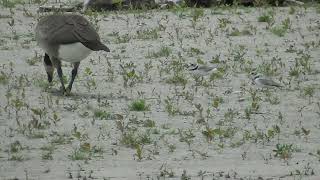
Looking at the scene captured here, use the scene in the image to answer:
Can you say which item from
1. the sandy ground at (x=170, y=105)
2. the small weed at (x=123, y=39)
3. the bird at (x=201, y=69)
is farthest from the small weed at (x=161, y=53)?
the bird at (x=201, y=69)

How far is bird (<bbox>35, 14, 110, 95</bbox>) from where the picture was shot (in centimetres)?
1084

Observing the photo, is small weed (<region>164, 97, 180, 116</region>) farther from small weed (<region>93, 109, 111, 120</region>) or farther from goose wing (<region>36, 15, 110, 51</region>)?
goose wing (<region>36, 15, 110, 51</region>)

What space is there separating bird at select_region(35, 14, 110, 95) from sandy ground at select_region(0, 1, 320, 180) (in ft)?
2.22

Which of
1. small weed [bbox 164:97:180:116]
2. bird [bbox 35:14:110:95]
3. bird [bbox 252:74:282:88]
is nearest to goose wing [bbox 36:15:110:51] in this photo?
bird [bbox 35:14:110:95]

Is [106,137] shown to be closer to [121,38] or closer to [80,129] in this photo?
[80,129]

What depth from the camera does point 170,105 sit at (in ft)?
34.2

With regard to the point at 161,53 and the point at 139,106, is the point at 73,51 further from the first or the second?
the point at 161,53

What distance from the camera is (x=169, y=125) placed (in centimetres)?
969

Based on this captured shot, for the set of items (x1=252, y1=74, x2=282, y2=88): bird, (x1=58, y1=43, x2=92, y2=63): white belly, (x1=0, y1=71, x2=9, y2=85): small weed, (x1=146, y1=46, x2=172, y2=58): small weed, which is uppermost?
(x1=58, y1=43, x2=92, y2=63): white belly

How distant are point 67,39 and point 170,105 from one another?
6.44 ft

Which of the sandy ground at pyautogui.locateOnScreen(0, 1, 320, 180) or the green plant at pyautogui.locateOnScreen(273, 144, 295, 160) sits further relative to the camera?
the green plant at pyautogui.locateOnScreen(273, 144, 295, 160)

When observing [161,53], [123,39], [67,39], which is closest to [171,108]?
[67,39]

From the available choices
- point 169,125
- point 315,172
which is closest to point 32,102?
point 169,125

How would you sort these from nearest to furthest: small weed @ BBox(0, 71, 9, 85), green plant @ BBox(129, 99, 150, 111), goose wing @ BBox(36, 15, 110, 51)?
green plant @ BBox(129, 99, 150, 111), goose wing @ BBox(36, 15, 110, 51), small weed @ BBox(0, 71, 9, 85)
